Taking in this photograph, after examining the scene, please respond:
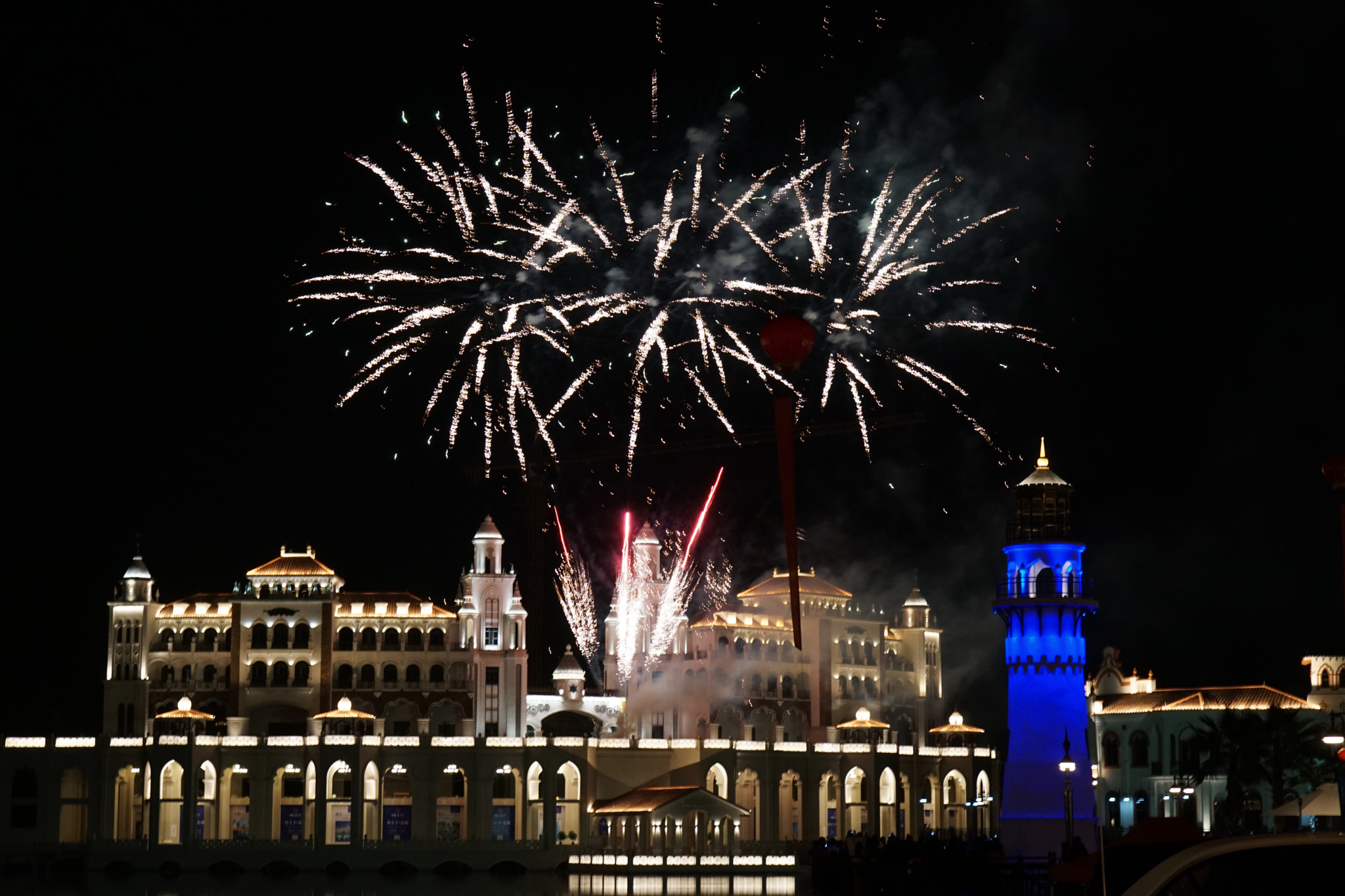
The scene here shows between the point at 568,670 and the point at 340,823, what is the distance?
15422 mm

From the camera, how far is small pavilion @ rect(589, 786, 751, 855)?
209 ft

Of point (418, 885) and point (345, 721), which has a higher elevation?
point (345, 721)

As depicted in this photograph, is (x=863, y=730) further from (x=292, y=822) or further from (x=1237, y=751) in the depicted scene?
(x=292, y=822)

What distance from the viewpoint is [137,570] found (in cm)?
7975

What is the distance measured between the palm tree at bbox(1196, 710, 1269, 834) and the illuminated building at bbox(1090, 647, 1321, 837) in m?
3.91

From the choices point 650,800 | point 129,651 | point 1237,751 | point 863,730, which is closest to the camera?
point 1237,751

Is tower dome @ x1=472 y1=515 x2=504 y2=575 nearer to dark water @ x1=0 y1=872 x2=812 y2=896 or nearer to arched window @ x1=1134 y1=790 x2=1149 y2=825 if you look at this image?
dark water @ x1=0 y1=872 x2=812 y2=896

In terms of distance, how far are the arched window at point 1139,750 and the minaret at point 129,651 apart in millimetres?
45178

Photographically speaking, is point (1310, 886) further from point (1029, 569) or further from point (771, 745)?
point (771, 745)

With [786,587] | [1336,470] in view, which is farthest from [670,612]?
[1336,470]

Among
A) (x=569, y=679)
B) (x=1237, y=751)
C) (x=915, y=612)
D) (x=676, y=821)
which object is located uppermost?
(x=915, y=612)

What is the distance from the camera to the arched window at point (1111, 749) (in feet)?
263

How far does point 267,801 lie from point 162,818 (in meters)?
4.76

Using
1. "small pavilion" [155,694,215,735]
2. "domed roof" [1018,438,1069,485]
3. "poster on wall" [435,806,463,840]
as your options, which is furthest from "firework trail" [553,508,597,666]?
"domed roof" [1018,438,1069,485]
